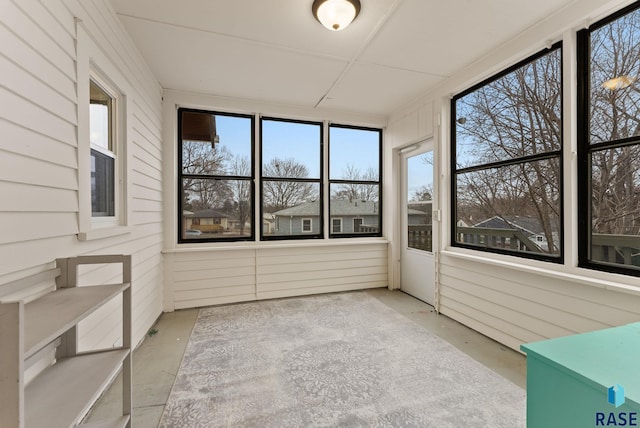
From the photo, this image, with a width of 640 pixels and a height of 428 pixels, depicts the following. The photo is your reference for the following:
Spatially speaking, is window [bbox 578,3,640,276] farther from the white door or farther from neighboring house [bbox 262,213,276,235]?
neighboring house [bbox 262,213,276,235]

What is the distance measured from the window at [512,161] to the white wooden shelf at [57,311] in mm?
3161

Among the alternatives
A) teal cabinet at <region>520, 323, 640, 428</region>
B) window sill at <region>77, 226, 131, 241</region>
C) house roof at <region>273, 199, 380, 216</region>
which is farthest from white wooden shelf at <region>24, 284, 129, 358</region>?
house roof at <region>273, 199, 380, 216</region>

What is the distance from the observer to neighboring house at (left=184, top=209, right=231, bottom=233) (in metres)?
3.74

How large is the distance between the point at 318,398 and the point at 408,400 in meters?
0.61

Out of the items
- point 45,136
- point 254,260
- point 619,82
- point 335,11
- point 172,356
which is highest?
point 335,11

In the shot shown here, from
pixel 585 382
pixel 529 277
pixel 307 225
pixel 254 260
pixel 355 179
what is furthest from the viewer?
pixel 355 179

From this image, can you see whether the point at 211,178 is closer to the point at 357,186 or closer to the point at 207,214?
the point at 207,214

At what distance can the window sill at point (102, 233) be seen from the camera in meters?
1.69

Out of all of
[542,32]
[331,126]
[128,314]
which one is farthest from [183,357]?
[542,32]

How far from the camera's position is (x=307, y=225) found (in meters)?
4.28

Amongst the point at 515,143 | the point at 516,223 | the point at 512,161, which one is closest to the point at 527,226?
the point at 516,223

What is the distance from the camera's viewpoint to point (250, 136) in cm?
397

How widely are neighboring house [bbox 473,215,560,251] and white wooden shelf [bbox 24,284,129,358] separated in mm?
3164

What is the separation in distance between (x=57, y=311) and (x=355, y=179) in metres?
3.86
